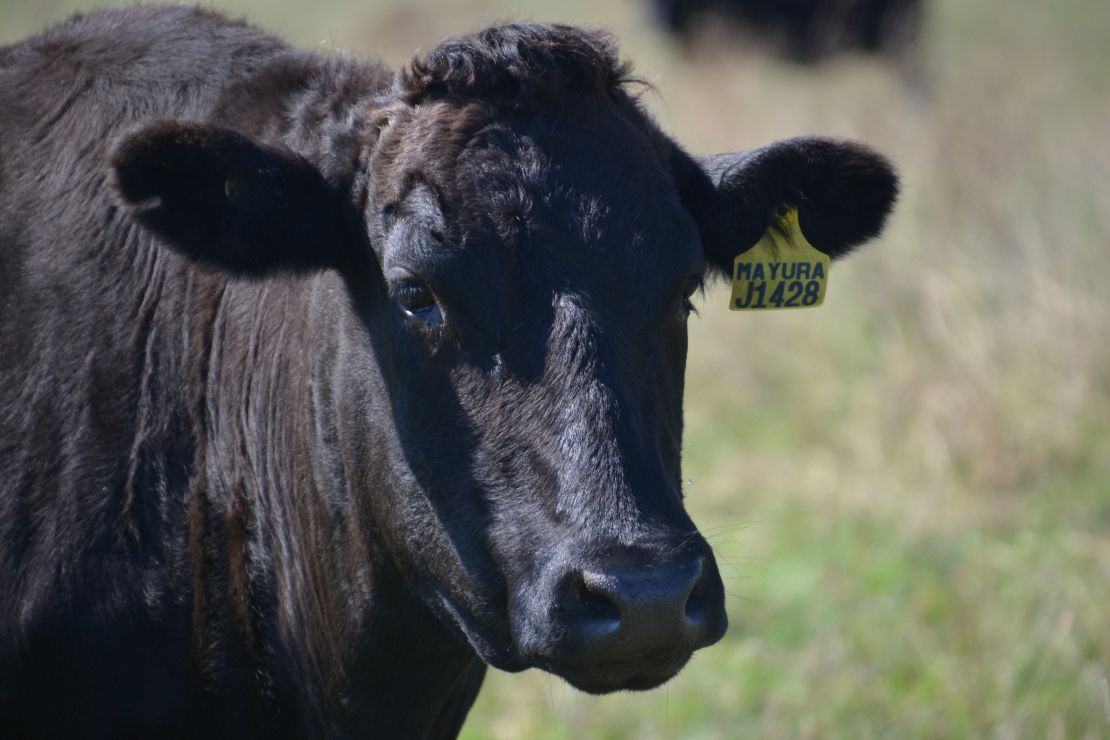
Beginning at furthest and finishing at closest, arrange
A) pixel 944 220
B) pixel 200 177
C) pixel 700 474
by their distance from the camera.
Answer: pixel 944 220 < pixel 700 474 < pixel 200 177

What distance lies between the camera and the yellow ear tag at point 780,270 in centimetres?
386

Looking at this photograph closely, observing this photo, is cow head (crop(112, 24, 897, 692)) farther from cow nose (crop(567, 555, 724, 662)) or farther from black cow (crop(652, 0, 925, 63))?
black cow (crop(652, 0, 925, 63))

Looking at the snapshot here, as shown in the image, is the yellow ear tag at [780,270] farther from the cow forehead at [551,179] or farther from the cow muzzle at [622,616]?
the cow muzzle at [622,616]

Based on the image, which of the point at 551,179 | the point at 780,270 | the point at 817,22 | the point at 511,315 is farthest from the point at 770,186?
the point at 817,22

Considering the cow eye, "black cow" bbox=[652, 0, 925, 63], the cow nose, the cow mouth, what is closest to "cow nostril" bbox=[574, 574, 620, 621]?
the cow nose

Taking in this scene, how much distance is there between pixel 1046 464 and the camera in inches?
290

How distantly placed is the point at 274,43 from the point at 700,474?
193 inches

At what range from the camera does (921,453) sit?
7.64 m

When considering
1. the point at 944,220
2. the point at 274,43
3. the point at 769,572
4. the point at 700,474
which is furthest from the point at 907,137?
the point at 274,43

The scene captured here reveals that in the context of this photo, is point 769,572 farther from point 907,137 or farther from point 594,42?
point 907,137

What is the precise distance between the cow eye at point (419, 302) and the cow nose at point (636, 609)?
778 millimetres

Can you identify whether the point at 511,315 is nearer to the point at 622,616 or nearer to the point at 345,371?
the point at 345,371

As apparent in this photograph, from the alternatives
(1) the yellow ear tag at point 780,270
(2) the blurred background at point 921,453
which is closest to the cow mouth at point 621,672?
(2) the blurred background at point 921,453

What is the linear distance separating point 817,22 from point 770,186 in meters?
16.6
